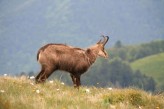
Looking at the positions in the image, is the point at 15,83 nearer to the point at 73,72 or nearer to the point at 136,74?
the point at 73,72

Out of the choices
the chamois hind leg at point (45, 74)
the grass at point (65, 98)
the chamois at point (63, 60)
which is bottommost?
the grass at point (65, 98)

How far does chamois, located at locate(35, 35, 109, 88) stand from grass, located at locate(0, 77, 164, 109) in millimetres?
1643

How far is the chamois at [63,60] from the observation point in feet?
52.0

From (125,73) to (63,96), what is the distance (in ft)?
557

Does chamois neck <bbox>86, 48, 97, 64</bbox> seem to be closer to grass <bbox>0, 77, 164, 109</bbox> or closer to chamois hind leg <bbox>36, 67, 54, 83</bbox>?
chamois hind leg <bbox>36, 67, 54, 83</bbox>

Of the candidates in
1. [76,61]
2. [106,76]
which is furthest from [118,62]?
[76,61]

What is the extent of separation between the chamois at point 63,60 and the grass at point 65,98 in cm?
164

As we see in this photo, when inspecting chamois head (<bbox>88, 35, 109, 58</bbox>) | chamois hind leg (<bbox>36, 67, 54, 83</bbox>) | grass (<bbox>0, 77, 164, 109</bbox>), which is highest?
chamois head (<bbox>88, 35, 109, 58</bbox>)

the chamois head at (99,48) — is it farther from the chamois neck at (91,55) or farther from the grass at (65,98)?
the grass at (65,98)

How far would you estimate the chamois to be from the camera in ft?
52.0

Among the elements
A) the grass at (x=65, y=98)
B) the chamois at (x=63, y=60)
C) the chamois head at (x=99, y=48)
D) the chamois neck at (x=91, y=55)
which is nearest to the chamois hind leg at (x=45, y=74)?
the chamois at (x=63, y=60)

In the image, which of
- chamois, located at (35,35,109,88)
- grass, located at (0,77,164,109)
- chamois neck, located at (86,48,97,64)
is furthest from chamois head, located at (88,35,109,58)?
grass, located at (0,77,164,109)

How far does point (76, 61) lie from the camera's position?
56.2 feet

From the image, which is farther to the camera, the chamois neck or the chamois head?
the chamois head
